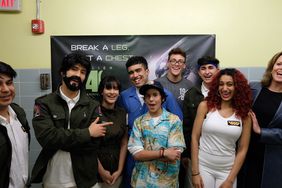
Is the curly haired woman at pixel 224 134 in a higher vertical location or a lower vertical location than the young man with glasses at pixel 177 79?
lower

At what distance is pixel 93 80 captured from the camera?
9.54ft

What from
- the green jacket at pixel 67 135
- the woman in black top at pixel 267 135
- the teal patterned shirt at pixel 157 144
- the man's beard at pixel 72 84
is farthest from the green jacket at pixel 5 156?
the woman in black top at pixel 267 135

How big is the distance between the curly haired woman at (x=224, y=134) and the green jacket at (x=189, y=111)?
1.31 ft

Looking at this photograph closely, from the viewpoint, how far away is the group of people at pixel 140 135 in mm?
1537

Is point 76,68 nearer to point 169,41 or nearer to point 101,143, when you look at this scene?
point 101,143

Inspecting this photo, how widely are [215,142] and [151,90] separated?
61 cm

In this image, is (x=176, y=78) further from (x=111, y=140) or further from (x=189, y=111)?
→ (x=111, y=140)

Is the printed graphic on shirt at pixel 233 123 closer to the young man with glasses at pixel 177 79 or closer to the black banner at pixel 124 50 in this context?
the young man with glasses at pixel 177 79

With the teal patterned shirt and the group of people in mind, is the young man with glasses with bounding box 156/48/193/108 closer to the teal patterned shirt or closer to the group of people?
the group of people

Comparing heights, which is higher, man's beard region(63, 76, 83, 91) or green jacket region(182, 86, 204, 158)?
man's beard region(63, 76, 83, 91)

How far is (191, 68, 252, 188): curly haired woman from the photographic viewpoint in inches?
69.7

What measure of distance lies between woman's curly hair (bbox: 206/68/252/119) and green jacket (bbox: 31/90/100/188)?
0.91 meters

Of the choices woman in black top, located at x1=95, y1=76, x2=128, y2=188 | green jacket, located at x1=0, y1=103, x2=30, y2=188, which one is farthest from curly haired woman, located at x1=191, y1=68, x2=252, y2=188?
green jacket, located at x1=0, y1=103, x2=30, y2=188

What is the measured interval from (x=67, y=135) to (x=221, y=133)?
1.07m
